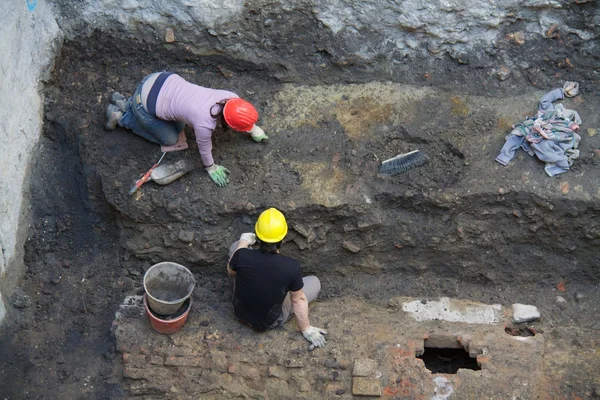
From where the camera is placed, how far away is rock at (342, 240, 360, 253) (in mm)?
5801

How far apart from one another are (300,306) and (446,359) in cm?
124

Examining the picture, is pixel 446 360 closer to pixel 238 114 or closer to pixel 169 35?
pixel 238 114

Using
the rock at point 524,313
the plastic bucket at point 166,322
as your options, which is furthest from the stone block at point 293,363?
the rock at point 524,313

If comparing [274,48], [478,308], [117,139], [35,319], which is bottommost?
[35,319]

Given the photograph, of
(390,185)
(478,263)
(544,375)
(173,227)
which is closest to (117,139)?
(173,227)

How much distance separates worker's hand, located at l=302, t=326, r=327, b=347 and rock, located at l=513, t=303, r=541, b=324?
1465 millimetres

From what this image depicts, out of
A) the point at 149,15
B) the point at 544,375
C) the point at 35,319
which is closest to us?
the point at 544,375

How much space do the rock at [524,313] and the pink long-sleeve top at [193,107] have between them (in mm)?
2494

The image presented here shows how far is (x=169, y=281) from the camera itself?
566 cm

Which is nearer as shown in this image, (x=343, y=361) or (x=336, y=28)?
(x=343, y=361)

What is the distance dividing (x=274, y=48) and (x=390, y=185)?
1.50 m

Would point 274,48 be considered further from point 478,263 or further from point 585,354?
point 585,354

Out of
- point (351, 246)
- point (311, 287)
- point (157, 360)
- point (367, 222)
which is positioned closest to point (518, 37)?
point (367, 222)

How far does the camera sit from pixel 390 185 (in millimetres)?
5734
